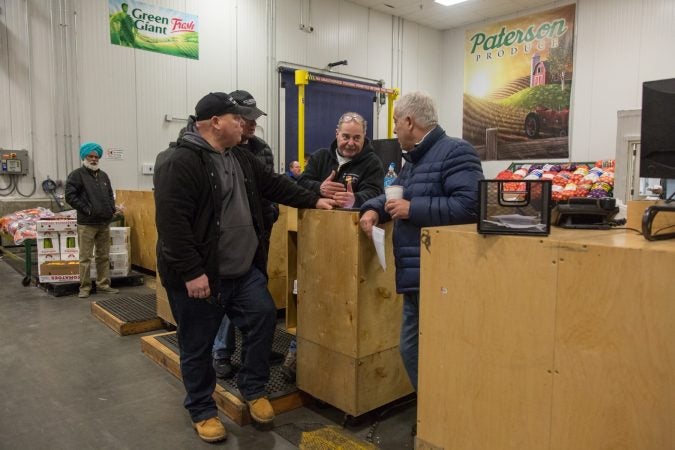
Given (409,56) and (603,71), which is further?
(409,56)

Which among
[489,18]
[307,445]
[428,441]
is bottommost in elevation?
[307,445]

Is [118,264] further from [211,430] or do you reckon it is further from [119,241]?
[211,430]

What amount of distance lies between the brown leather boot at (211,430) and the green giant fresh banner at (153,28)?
5985 mm

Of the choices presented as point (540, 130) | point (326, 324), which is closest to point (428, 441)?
point (326, 324)

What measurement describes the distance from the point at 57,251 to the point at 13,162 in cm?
182

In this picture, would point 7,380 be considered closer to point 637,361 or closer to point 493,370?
point 493,370

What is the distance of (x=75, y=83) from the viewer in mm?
6414

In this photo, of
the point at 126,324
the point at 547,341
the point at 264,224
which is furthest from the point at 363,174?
the point at 126,324

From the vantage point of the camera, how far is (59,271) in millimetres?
4996

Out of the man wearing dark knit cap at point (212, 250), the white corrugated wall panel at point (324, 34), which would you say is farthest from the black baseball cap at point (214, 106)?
the white corrugated wall panel at point (324, 34)

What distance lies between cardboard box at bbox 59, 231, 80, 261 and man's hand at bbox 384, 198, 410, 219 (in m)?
4.19

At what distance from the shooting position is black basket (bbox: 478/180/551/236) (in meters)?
1.38

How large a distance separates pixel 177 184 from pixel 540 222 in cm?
146

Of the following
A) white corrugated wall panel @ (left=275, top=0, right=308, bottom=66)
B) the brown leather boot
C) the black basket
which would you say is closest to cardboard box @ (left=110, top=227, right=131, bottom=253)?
the brown leather boot
